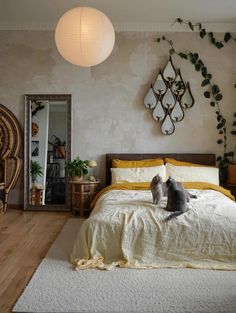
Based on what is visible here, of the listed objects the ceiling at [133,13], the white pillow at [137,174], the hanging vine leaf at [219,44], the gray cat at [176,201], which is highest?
the ceiling at [133,13]

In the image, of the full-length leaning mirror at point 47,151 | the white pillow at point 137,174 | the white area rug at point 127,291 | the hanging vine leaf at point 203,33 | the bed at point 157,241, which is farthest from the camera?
the full-length leaning mirror at point 47,151

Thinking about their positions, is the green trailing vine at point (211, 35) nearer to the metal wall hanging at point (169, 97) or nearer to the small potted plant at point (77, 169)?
the metal wall hanging at point (169, 97)

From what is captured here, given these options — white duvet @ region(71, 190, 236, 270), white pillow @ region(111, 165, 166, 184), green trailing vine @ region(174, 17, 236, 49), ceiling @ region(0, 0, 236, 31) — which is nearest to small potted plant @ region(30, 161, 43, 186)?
white pillow @ region(111, 165, 166, 184)

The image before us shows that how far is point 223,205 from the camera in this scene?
3115 millimetres

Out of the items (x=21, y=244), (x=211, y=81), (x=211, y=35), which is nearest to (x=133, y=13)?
(x=211, y=35)

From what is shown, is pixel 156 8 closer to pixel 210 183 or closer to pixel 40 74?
pixel 40 74

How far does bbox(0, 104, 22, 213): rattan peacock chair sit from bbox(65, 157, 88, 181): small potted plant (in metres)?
0.85

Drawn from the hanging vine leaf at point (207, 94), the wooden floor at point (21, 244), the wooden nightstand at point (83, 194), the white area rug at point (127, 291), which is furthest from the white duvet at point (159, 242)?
the hanging vine leaf at point (207, 94)

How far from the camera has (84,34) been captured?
254 centimetres

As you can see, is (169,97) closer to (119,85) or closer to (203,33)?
(119,85)

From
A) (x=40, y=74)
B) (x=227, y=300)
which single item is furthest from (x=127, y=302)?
(x=40, y=74)

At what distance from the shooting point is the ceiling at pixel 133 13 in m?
3.97

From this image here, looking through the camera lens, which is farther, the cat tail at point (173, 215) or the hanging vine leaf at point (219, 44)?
the hanging vine leaf at point (219, 44)

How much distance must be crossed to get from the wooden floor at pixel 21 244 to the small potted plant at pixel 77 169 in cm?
62
